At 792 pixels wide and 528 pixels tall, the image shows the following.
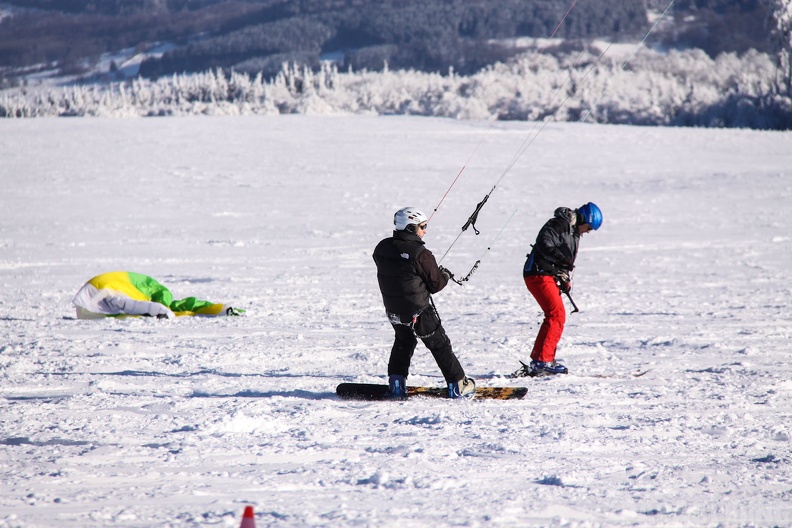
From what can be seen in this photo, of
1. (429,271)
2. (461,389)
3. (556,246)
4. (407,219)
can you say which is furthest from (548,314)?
(407,219)

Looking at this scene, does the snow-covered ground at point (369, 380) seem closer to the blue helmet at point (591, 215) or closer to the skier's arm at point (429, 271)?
the skier's arm at point (429, 271)

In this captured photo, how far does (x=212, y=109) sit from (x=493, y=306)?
105m

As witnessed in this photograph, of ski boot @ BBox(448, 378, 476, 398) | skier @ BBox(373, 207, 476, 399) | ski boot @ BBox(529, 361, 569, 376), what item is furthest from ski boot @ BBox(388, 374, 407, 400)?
ski boot @ BBox(529, 361, 569, 376)

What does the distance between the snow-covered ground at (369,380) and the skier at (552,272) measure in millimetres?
277

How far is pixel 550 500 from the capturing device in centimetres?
430

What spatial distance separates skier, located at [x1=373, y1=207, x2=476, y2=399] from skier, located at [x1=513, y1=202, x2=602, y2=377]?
48.4 inches

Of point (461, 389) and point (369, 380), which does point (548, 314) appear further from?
point (369, 380)

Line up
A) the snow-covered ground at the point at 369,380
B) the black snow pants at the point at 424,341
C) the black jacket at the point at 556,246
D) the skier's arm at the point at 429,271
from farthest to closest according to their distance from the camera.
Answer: the black jacket at the point at 556,246
the black snow pants at the point at 424,341
the skier's arm at the point at 429,271
the snow-covered ground at the point at 369,380

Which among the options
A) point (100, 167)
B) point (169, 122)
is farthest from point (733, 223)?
point (169, 122)

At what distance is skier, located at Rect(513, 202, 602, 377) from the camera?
23.9 feet

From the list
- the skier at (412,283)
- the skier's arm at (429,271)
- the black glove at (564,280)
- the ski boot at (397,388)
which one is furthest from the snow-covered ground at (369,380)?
the skier's arm at (429,271)

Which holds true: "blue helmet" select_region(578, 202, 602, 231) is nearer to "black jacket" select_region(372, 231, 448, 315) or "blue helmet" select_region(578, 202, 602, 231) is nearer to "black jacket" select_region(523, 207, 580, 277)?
"black jacket" select_region(523, 207, 580, 277)

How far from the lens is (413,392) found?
6.62 m

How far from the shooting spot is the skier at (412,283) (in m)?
6.14
